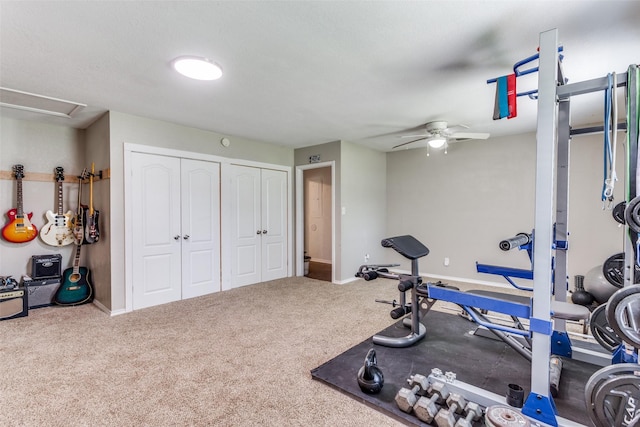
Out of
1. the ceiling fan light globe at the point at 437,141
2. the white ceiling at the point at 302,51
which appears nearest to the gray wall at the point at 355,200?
the ceiling fan light globe at the point at 437,141

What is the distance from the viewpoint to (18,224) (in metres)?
3.80

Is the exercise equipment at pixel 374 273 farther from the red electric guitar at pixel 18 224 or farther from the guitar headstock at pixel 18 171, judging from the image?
the guitar headstock at pixel 18 171

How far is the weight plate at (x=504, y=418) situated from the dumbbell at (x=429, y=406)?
1.03ft

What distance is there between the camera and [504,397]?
6.08ft

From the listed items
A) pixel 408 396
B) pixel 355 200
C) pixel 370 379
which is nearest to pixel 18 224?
pixel 370 379

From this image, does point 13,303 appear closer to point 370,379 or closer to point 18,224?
point 18,224

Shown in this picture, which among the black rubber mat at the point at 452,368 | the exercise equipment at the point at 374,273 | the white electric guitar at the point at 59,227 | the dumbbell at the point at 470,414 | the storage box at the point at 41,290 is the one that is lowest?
the black rubber mat at the point at 452,368

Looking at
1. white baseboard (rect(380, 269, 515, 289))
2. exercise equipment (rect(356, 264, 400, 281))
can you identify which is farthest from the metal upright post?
white baseboard (rect(380, 269, 515, 289))

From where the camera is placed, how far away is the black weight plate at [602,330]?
2039 mm

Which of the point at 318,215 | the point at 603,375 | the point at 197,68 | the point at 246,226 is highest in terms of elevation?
the point at 197,68

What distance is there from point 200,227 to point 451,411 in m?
3.78

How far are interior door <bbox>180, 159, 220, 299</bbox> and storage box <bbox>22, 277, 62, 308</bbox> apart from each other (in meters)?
1.57

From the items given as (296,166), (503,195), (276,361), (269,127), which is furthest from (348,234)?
(276,361)

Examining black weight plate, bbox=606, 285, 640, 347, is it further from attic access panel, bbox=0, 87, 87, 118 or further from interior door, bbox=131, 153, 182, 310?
attic access panel, bbox=0, 87, 87, 118
